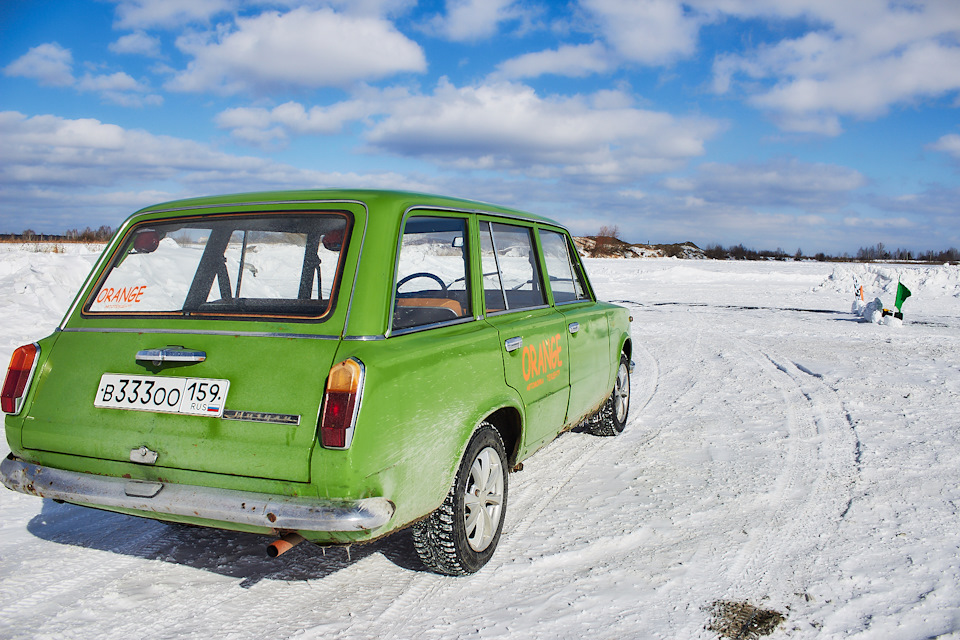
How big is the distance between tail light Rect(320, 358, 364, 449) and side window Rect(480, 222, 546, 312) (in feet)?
4.07

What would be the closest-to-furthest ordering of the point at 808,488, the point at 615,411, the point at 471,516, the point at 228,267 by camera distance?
the point at 471,516
the point at 228,267
the point at 808,488
the point at 615,411

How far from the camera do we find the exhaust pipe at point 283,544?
100.0 inches

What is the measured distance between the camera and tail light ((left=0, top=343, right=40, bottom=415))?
3.00 metres

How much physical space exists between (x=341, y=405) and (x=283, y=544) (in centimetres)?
63

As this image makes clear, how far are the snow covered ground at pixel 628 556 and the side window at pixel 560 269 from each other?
1313 mm

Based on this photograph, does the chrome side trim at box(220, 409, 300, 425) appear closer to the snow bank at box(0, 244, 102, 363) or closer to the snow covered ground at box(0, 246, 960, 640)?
the snow covered ground at box(0, 246, 960, 640)

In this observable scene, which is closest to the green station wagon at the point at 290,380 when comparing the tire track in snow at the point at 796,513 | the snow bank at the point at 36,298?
the tire track in snow at the point at 796,513

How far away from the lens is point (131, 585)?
3.07m

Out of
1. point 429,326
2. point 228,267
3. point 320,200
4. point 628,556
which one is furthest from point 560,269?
point 228,267

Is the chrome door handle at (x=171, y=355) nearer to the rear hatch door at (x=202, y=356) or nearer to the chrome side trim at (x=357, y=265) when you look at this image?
the rear hatch door at (x=202, y=356)

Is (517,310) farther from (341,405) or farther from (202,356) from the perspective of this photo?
(202,356)

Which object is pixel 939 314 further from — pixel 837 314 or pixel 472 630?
pixel 472 630

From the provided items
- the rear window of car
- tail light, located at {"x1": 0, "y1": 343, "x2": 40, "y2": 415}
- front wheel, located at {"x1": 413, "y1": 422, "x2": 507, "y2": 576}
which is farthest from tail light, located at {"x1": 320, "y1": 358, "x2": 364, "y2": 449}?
tail light, located at {"x1": 0, "y1": 343, "x2": 40, "y2": 415}

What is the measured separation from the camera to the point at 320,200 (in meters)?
3.01
